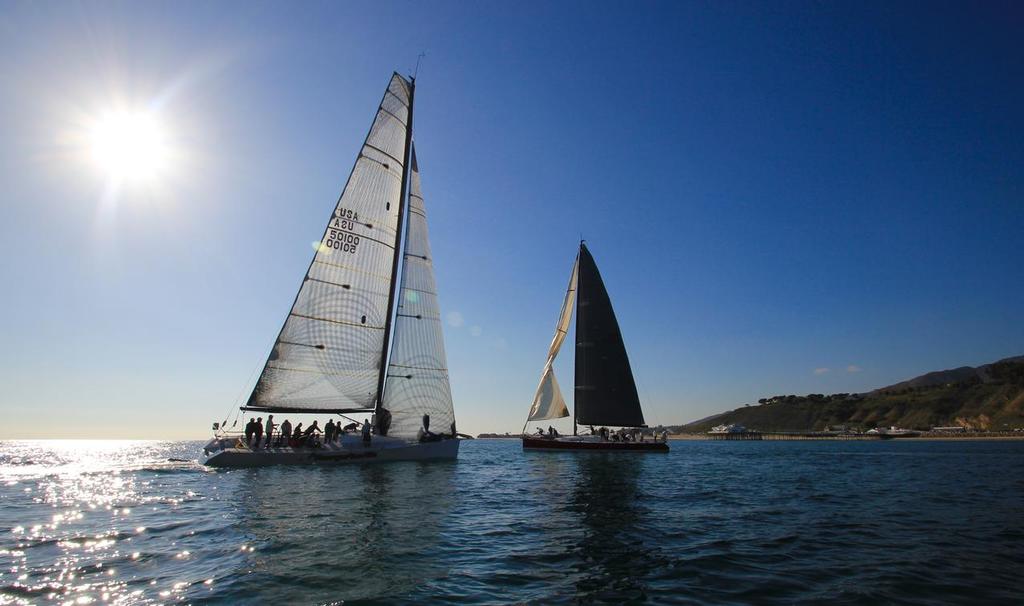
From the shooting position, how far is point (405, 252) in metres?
34.9

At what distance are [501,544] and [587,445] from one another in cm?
3631

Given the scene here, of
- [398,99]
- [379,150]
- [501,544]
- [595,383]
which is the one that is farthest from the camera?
[595,383]

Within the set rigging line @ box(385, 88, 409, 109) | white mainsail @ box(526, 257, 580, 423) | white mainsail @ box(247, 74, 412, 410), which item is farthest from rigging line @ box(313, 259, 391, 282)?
white mainsail @ box(526, 257, 580, 423)

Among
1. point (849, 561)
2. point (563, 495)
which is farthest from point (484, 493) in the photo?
point (849, 561)

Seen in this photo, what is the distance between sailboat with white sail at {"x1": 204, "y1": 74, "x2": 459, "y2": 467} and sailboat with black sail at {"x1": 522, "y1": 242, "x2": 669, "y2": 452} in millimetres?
17502

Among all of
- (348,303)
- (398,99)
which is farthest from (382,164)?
(348,303)

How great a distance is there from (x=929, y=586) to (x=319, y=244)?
30.2 metres

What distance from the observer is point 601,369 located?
49812mm

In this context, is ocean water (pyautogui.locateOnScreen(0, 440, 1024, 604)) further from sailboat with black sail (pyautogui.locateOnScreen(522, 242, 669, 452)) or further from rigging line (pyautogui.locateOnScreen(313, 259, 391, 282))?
sailboat with black sail (pyautogui.locateOnScreen(522, 242, 669, 452))

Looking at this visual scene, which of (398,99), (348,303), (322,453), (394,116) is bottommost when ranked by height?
(322,453)

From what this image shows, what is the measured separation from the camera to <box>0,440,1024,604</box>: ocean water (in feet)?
26.7

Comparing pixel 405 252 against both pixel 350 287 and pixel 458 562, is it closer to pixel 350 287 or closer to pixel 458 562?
pixel 350 287

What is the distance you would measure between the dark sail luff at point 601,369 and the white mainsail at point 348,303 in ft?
75.8

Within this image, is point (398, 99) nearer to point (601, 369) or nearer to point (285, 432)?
point (285, 432)
